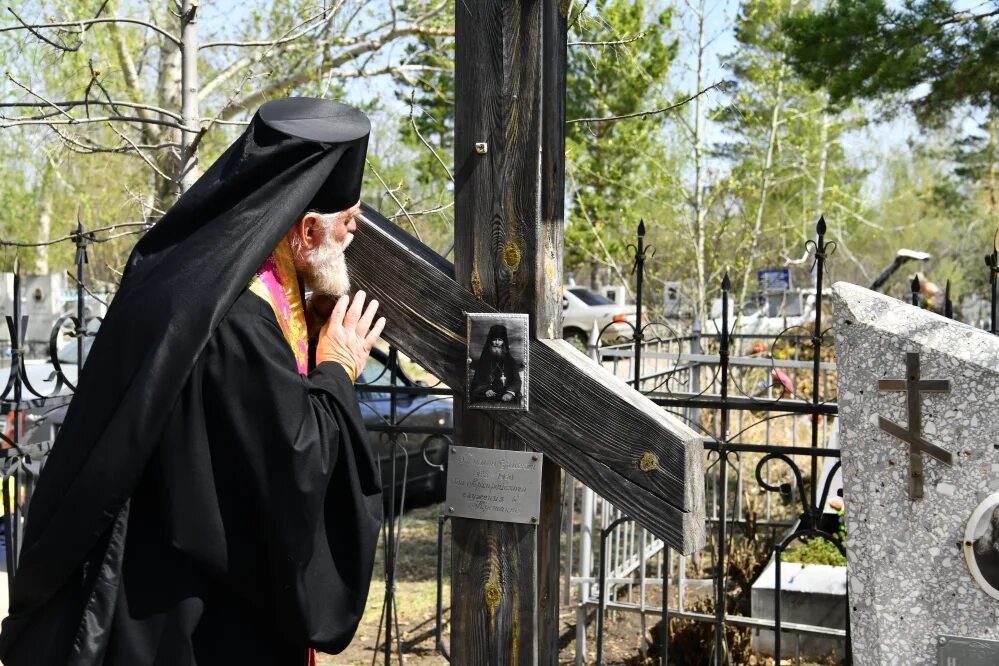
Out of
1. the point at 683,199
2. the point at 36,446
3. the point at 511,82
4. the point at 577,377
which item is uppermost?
the point at 683,199

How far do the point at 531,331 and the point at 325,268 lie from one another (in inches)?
18.6

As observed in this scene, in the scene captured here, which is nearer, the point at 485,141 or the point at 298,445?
the point at 298,445

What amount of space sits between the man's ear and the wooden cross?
176 millimetres

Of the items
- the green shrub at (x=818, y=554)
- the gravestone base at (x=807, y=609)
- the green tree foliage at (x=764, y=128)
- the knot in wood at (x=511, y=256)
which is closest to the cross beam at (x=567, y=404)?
the knot in wood at (x=511, y=256)

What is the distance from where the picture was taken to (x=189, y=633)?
70.6 inches

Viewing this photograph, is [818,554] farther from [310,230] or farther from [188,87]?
[310,230]

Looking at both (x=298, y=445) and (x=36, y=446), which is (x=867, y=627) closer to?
(x=298, y=445)

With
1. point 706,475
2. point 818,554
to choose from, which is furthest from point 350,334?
point 818,554

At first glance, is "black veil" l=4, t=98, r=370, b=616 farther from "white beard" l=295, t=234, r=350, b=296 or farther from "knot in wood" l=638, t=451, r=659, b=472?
"knot in wood" l=638, t=451, r=659, b=472

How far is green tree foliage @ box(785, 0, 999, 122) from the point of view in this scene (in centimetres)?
698

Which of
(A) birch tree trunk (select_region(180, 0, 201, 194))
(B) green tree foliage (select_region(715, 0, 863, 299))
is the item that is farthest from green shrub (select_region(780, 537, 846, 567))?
(A) birch tree trunk (select_region(180, 0, 201, 194))

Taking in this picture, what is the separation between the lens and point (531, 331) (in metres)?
2.11

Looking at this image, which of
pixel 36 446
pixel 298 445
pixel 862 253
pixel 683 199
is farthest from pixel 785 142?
pixel 862 253

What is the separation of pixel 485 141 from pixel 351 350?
55 cm
